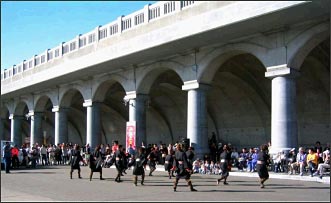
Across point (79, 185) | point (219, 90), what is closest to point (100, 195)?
point (79, 185)

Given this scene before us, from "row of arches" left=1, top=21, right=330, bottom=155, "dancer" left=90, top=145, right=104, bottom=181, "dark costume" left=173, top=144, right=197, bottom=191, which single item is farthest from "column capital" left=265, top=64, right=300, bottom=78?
"dancer" left=90, top=145, right=104, bottom=181

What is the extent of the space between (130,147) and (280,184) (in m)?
10.9

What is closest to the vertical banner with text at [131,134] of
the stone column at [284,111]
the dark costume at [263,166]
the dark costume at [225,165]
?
the stone column at [284,111]

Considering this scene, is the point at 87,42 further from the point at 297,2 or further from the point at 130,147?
the point at 297,2

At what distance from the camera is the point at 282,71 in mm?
19969

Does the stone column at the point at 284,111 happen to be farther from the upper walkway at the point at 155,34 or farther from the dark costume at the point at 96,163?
the dark costume at the point at 96,163

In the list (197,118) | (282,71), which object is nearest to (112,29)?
(197,118)

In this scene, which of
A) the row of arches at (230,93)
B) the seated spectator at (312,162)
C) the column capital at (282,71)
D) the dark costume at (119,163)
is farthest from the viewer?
the row of arches at (230,93)

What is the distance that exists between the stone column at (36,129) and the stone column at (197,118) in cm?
2002

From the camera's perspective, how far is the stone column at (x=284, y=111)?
19.9m

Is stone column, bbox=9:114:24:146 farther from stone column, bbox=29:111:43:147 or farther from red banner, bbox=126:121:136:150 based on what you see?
red banner, bbox=126:121:136:150

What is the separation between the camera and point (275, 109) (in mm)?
20344

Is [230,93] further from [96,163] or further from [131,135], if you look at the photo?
[96,163]

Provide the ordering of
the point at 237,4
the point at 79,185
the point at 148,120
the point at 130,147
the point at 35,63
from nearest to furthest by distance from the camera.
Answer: the point at 79,185, the point at 237,4, the point at 130,147, the point at 35,63, the point at 148,120
